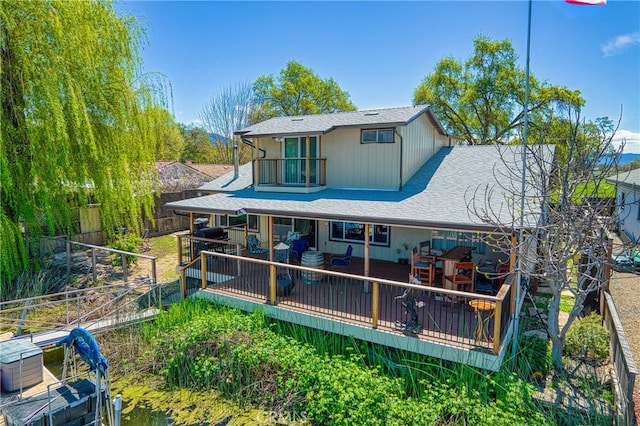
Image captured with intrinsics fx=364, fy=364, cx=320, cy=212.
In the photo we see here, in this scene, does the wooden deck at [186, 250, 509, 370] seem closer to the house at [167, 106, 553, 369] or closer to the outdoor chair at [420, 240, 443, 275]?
the house at [167, 106, 553, 369]

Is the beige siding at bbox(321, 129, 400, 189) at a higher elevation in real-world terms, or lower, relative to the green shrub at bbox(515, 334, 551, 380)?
higher

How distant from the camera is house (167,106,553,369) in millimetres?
7234

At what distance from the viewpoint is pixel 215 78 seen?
111 ft

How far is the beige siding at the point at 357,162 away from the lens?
11695 millimetres

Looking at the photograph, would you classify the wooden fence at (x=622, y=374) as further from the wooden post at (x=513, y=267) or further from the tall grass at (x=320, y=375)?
the wooden post at (x=513, y=267)

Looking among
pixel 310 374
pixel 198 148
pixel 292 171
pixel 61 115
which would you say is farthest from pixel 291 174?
pixel 198 148

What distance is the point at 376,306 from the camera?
734 cm

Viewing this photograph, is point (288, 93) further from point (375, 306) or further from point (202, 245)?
point (375, 306)

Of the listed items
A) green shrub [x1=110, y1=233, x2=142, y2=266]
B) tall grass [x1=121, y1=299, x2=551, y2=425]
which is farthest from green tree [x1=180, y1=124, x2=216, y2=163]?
tall grass [x1=121, y1=299, x2=551, y2=425]

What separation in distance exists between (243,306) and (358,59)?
69.6 feet

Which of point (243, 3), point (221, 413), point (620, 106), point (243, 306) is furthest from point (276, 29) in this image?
point (221, 413)

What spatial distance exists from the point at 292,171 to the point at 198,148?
1323 inches

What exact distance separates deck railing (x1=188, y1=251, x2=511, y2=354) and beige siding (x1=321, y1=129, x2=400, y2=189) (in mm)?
3752

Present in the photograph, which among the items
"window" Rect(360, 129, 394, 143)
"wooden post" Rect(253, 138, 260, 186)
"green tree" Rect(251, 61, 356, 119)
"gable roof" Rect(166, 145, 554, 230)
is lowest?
"gable roof" Rect(166, 145, 554, 230)
